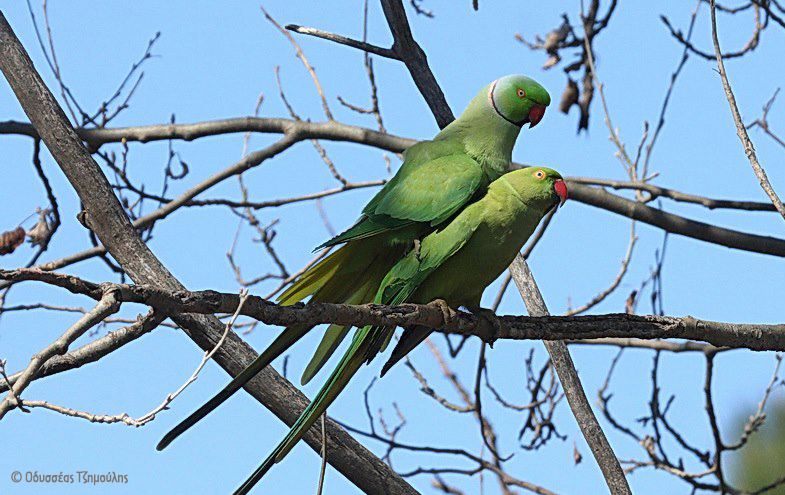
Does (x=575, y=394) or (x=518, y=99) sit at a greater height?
(x=518, y=99)

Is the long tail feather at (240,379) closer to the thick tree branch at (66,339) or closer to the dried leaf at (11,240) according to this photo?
the thick tree branch at (66,339)

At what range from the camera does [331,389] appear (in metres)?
2.51

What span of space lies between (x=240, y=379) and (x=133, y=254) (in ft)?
2.24

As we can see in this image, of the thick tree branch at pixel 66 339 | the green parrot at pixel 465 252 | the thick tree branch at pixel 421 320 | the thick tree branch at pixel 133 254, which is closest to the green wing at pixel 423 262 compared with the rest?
the green parrot at pixel 465 252

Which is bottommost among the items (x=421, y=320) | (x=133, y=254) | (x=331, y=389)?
(x=331, y=389)

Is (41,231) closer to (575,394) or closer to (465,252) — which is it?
(465,252)

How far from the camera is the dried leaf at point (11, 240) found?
10.7 feet

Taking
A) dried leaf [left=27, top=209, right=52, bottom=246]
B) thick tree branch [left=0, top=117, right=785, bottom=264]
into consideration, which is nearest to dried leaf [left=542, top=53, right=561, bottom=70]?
thick tree branch [left=0, top=117, right=785, bottom=264]

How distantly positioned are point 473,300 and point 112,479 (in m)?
1.13

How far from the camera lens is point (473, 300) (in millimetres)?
2717

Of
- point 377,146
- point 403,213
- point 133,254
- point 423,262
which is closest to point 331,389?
point 423,262

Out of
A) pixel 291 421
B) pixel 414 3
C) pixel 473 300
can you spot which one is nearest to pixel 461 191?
pixel 473 300

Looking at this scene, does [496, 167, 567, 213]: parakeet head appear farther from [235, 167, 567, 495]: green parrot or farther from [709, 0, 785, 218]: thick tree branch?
[709, 0, 785, 218]: thick tree branch

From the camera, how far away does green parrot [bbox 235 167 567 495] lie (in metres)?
2.54
